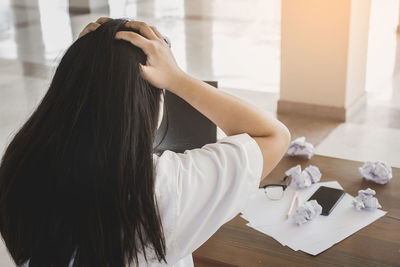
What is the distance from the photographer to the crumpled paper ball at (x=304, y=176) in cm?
195

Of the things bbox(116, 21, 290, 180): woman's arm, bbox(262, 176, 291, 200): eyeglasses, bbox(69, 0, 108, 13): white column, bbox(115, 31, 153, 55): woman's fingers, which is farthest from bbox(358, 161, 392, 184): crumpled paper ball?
bbox(69, 0, 108, 13): white column

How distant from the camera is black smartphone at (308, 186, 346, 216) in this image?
5.82 feet

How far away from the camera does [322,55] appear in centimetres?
446

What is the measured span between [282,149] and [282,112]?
12.0 feet

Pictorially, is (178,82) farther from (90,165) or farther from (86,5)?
(86,5)

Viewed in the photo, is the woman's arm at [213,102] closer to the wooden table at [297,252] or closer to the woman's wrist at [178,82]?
the woman's wrist at [178,82]

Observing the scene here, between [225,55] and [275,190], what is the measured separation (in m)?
4.71

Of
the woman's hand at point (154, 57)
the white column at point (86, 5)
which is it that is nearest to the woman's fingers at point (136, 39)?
the woman's hand at point (154, 57)

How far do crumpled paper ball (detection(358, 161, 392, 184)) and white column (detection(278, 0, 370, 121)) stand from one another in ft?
8.30

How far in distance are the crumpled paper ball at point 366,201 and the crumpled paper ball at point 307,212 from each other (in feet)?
0.45

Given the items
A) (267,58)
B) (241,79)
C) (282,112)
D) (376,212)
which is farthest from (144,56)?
(267,58)

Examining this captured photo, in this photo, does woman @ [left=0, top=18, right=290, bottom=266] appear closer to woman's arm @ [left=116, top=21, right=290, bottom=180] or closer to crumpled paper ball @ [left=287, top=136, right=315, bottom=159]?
woman's arm @ [left=116, top=21, right=290, bottom=180]

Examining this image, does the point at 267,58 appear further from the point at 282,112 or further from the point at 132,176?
the point at 132,176

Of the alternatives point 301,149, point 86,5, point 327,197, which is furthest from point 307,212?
point 86,5
